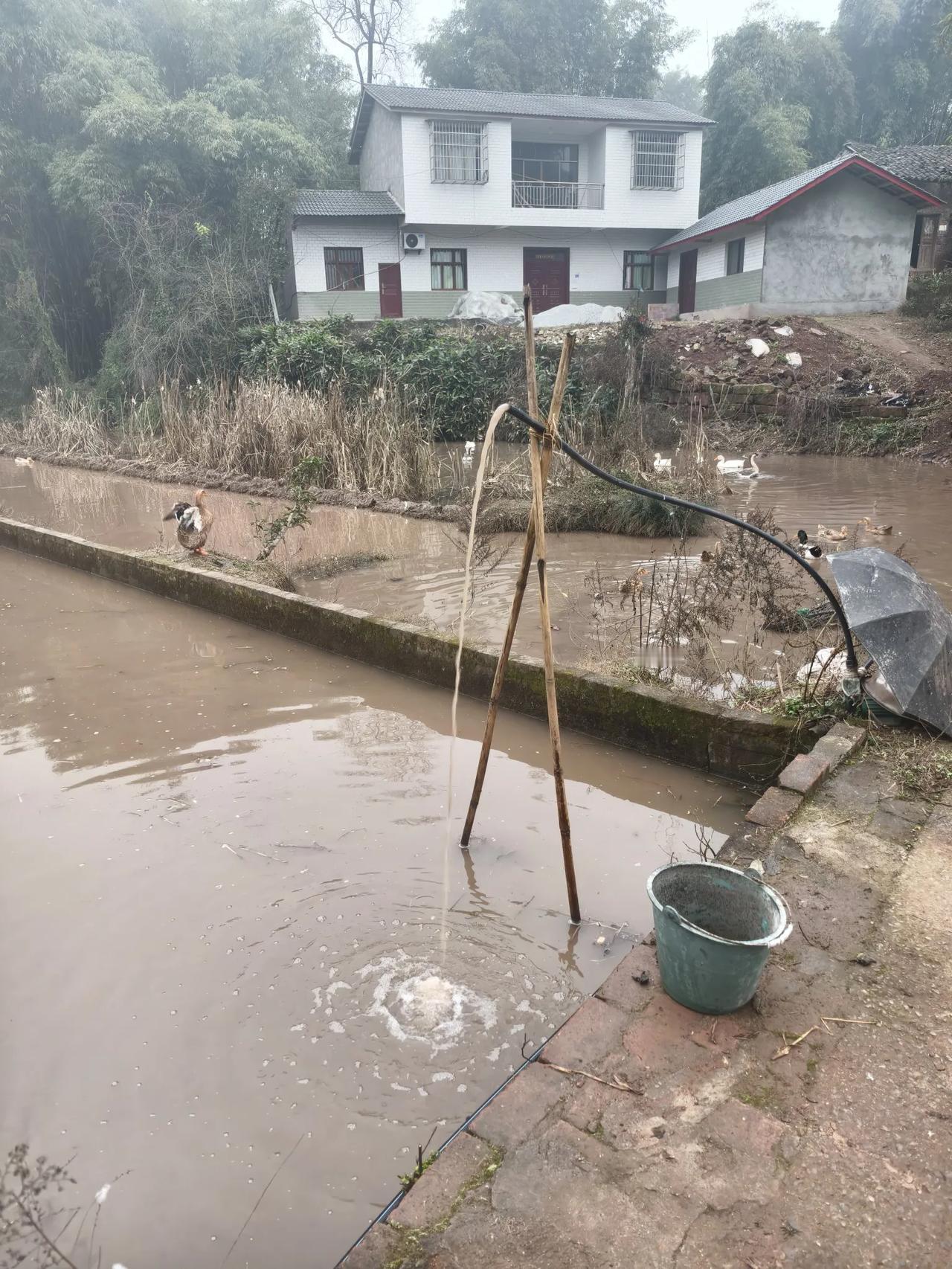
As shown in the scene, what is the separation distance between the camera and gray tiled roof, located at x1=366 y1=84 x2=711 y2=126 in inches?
966

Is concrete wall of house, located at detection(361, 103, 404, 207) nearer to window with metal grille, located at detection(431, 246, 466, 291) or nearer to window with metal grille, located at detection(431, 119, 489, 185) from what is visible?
window with metal grille, located at detection(431, 119, 489, 185)

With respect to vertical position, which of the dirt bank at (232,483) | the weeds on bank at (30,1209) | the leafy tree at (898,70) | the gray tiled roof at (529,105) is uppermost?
the leafy tree at (898,70)

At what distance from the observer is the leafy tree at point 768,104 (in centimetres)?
3042

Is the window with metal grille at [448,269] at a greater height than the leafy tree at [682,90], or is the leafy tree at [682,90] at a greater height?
the leafy tree at [682,90]

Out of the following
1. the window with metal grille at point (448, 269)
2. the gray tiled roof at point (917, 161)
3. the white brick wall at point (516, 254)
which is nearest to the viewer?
the gray tiled roof at point (917, 161)

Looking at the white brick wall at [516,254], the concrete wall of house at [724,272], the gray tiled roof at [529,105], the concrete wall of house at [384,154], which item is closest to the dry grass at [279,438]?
the white brick wall at [516,254]

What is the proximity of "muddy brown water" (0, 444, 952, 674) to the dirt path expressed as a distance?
211 inches

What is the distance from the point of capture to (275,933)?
3.05 meters

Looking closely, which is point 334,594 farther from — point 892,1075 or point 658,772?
point 892,1075

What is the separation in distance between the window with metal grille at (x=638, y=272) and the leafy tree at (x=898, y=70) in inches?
511

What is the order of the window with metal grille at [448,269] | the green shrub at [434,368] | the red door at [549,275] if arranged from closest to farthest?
the green shrub at [434,368], the window with metal grille at [448,269], the red door at [549,275]

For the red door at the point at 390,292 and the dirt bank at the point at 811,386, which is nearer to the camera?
the dirt bank at the point at 811,386

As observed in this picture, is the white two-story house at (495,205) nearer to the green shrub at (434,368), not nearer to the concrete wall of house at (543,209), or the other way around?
the concrete wall of house at (543,209)

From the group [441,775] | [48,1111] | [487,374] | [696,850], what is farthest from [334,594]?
[487,374]
